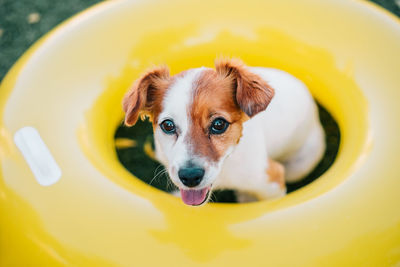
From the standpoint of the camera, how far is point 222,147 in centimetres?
218

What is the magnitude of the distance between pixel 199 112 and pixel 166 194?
0.70 m

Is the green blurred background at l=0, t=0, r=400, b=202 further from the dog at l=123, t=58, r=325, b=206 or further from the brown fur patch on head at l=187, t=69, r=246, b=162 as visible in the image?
the brown fur patch on head at l=187, t=69, r=246, b=162

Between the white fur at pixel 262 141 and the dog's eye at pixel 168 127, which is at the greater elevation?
the white fur at pixel 262 141

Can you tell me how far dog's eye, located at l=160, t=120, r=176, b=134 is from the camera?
86.1 inches

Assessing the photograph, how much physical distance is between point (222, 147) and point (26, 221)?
139cm

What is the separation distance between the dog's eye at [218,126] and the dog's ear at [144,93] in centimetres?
42

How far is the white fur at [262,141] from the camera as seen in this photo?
2131mm

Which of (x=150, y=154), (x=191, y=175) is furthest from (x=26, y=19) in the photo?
(x=191, y=175)

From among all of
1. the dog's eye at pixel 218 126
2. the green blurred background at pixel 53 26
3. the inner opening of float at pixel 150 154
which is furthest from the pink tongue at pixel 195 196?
the inner opening of float at pixel 150 154

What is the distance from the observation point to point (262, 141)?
2.57m

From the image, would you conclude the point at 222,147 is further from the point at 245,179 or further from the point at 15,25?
the point at 15,25

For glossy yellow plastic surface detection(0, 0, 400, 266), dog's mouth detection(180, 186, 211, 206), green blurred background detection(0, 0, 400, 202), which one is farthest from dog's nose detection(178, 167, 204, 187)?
green blurred background detection(0, 0, 400, 202)

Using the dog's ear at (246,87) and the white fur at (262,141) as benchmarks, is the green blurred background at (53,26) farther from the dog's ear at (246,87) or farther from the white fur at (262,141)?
the dog's ear at (246,87)

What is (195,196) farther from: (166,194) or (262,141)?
(262,141)
